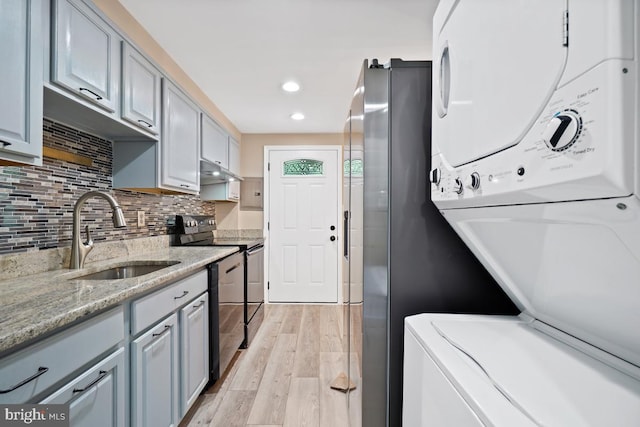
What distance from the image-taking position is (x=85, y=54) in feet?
4.41

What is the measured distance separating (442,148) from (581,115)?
468 mm

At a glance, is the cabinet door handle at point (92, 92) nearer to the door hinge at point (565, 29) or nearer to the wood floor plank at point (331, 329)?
the door hinge at point (565, 29)

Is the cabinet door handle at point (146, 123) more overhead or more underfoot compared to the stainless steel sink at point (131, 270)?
more overhead

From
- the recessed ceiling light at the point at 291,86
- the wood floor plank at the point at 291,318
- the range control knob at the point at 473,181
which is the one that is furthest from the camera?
the wood floor plank at the point at 291,318

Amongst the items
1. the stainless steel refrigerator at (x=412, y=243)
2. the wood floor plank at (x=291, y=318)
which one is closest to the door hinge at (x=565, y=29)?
the stainless steel refrigerator at (x=412, y=243)

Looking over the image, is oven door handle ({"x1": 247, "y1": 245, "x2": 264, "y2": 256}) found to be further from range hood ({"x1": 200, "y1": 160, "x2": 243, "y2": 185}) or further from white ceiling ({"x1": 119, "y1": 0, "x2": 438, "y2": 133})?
white ceiling ({"x1": 119, "y1": 0, "x2": 438, "y2": 133})

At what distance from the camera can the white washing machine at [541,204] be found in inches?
15.1

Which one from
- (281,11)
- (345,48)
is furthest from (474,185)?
(345,48)

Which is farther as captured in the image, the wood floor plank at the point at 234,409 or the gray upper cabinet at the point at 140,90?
the wood floor plank at the point at 234,409

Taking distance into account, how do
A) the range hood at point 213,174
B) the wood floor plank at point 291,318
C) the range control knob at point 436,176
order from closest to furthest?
the range control knob at point 436,176 → the range hood at point 213,174 → the wood floor plank at point 291,318

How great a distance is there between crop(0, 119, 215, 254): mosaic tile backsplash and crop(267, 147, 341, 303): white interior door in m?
2.06

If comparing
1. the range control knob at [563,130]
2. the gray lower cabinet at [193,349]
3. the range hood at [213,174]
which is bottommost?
the gray lower cabinet at [193,349]

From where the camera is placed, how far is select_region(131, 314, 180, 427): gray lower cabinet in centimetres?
124

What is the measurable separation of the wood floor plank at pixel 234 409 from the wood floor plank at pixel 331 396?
1.47 feet
